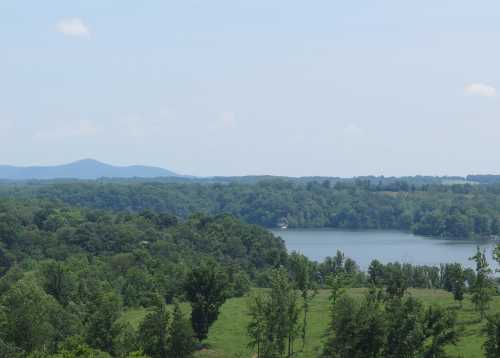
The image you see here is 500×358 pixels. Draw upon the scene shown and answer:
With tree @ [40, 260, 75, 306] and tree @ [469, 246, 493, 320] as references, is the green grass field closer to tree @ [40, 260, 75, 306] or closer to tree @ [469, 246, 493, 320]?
tree @ [469, 246, 493, 320]

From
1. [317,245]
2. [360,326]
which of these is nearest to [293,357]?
[360,326]

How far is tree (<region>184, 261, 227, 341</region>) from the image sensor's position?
152ft

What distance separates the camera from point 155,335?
128 feet

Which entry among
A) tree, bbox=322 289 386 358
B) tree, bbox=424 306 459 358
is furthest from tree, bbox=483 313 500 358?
tree, bbox=322 289 386 358

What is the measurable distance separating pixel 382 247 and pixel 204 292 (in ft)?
332

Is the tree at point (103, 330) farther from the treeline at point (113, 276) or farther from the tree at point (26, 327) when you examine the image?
the tree at point (26, 327)

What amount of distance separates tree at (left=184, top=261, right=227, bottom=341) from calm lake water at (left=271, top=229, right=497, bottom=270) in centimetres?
6568

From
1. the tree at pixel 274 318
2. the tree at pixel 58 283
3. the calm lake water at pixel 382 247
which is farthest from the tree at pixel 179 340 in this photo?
the calm lake water at pixel 382 247

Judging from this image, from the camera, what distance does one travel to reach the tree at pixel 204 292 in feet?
152

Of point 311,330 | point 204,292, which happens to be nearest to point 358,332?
point 204,292

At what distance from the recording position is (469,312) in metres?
51.3

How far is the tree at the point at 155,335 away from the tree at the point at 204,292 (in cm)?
707

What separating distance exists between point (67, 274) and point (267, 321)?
2700cm

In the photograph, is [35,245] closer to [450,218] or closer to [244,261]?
[244,261]
